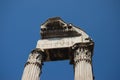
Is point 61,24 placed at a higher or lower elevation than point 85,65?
higher

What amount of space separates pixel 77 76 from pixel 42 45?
3946 mm

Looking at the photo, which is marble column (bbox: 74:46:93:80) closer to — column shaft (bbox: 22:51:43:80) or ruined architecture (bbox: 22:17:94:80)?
ruined architecture (bbox: 22:17:94:80)

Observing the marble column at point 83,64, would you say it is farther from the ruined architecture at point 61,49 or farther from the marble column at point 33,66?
the marble column at point 33,66

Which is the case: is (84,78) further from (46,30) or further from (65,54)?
(46,30)

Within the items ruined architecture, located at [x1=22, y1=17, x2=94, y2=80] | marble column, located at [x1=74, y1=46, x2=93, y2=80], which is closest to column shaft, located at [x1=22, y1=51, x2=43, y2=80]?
ruined architecture, located at [x1=22, y1=17, x2=94, y2=80]

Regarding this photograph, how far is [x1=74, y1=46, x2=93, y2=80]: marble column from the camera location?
13651mm

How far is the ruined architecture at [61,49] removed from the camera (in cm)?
1463

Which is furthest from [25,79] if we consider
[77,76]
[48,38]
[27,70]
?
A: [48,38]

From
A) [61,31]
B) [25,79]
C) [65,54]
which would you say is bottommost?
[25,79]

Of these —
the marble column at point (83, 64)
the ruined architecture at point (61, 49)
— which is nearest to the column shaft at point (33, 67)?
the ruined architecture at point (61, 49)

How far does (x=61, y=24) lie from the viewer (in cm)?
1795

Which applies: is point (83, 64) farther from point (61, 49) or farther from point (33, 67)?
point (33, 67)

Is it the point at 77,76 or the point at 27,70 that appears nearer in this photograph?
the point at 77,76

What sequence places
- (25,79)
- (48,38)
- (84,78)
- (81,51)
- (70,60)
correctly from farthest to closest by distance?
(48,38), (70,60), (81,51), (25,79), (84,78)
